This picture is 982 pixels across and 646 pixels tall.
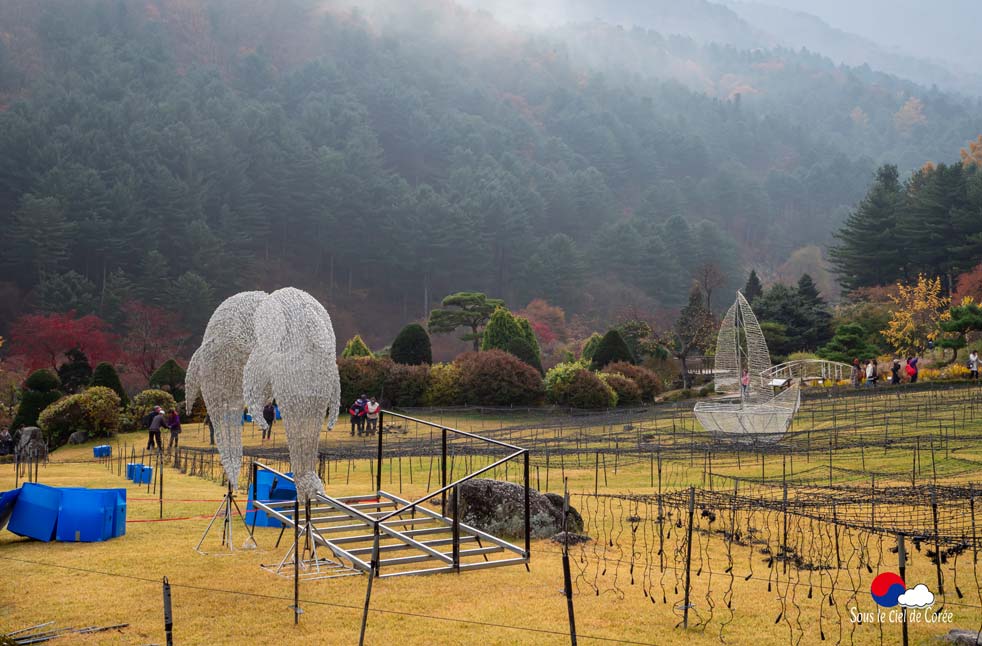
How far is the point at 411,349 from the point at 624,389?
373 inches

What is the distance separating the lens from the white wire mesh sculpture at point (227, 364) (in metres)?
11.6

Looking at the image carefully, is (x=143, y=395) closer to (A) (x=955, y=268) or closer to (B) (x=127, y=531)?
(B) (x=127, y=531)

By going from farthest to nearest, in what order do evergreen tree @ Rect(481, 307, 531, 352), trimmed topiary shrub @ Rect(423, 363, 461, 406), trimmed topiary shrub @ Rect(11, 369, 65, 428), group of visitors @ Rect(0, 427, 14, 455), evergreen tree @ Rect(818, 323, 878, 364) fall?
evergreen tree @ Rect(481, 307, 531, 352)
evergreen tree @ Rect(818, 323, 878, 364)
trimmed topiary shrub @ Rect(423, 363, 461, 406)
trimmed topiary shrub @ Rect(11, 369, 65, 428)
group of visitors @ Rect(0, 427, 14, 455)

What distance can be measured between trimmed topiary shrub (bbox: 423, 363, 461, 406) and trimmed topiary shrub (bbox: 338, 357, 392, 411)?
1.73 metres

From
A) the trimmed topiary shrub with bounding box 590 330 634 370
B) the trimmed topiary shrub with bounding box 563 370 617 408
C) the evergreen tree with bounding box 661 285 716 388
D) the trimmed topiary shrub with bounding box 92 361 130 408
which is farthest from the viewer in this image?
the evergreen tree with bounding box 661 285 716 388

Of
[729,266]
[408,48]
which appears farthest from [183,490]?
[408,48]

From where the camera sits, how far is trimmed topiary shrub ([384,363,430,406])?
32594mm

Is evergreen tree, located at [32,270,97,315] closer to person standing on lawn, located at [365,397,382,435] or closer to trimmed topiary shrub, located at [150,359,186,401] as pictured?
trimmed topiary shrub, located at [150,359,186,401]

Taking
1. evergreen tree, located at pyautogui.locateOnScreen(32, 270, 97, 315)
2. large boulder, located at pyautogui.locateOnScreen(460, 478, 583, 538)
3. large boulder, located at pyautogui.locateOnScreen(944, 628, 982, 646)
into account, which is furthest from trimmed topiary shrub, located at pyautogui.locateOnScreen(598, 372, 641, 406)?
evergreen tree, located at pyautogui.locateOnScreen(32, 270, 97, 315)

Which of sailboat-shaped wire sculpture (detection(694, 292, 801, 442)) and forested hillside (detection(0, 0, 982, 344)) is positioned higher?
forested hillside (detection(0, 0, 982, 344))

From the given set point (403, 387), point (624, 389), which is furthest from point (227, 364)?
point (624, 389)

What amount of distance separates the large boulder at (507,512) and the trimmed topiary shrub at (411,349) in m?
24.8

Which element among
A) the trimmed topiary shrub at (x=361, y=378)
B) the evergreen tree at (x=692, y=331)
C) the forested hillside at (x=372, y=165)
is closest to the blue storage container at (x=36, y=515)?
the trimmed topiary shrub at (x=361, y=378)

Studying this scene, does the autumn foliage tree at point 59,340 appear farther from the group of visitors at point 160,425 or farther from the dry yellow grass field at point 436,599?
the dry yellow grass field at point 436,599
